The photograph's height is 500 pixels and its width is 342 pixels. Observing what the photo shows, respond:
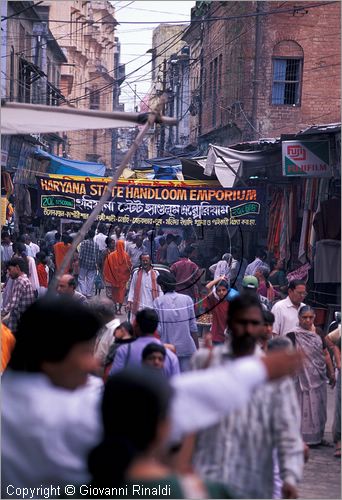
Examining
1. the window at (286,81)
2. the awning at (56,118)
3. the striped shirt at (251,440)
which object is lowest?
the striped shirt at (251,440)

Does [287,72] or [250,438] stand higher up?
[287,72]

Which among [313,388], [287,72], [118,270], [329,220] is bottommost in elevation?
[313,388]

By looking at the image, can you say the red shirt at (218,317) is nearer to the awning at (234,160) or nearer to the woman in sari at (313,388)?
the woman in sari at (313,388)

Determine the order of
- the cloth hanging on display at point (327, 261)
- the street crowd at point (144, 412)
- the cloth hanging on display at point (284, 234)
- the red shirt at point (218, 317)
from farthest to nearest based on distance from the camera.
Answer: the cloth hanging on display at point (284, 234) → the cloth hanging on display at point (327, 261) → the red shirt at point (218, 317) → the street crowd at point (144, 412)

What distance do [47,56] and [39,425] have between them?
41537mm

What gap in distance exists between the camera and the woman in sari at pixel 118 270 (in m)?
16.8

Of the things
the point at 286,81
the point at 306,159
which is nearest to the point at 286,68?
the point at 286,81

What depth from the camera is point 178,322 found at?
10.0 m

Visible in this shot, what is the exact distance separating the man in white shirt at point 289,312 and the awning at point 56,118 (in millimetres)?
3427

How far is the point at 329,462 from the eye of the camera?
8.71 meters

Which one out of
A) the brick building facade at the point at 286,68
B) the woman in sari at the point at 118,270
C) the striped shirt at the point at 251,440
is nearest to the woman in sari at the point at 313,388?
the striped shirt at the point at 251,440

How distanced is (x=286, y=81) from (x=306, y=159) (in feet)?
52.5

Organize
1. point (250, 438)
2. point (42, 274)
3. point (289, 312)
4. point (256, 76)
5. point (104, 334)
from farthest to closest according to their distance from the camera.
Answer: point (256, 76)
point (42, 274)
point (289, 312)
point (104, 334)
point (250, 438)

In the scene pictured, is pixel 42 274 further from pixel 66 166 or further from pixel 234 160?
pixel 66 166
